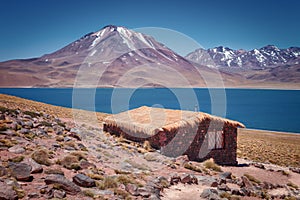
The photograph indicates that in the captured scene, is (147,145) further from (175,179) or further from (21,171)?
(21,171)

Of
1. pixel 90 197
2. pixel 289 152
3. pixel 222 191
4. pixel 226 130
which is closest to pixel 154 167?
→ pixel 222 191

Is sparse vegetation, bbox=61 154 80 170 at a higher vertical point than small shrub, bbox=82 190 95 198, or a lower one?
higher

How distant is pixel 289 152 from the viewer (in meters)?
24.3

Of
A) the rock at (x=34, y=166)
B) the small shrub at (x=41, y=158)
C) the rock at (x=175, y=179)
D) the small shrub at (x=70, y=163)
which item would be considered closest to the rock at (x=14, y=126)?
the small shrub at (x=41, y=158)

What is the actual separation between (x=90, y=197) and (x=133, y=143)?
8.24m

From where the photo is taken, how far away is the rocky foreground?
6.71 metres

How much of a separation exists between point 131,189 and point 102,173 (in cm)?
139

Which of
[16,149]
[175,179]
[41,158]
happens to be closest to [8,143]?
[16,149]

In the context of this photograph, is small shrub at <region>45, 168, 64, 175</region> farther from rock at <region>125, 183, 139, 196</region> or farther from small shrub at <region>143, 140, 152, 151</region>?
small shrub at <region>143, 140, 152, 151</region>

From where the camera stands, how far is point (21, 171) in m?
6.95

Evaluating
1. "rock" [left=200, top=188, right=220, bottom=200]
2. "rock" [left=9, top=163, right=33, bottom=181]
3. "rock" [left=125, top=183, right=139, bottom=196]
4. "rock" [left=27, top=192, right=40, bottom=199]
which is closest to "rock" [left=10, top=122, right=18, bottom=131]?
"rock" [left=9, top=163, right=33, bottom=181]

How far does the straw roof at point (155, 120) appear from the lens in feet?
46.4

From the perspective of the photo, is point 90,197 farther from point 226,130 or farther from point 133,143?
point 226,130

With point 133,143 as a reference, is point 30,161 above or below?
above
